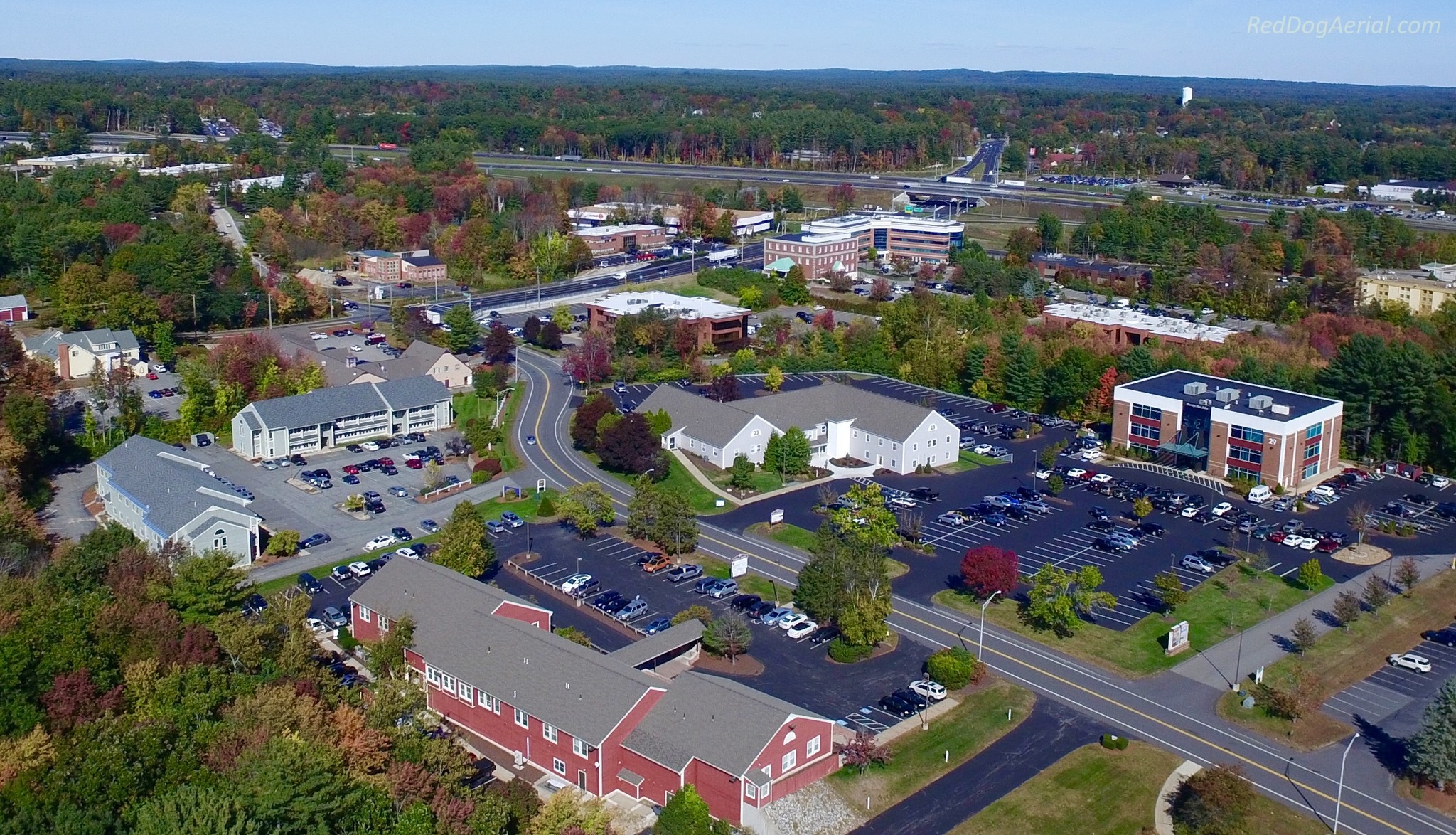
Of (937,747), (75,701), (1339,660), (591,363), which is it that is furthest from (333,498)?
(1339,660)

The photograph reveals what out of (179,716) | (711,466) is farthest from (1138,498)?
(179,716)

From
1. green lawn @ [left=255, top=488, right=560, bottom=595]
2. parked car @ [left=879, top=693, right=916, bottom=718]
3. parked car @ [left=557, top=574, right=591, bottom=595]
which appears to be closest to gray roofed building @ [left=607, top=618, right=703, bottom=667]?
parked car @ [left=557, top=574, right=591, bottom=595]

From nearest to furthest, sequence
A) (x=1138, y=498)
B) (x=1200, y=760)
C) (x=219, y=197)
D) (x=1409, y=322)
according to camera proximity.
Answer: (x=1200, y=760) < (x=1138, y=498) < (x=1409, y=322) < (x=219, y=197)

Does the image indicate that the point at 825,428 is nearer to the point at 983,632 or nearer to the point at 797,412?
the point at 797,412

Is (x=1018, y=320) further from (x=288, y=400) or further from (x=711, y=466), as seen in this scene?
(x=288, y=400)

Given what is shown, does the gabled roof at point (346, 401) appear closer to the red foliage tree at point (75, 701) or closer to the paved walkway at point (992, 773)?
the red foliage tree at point (75, 701)

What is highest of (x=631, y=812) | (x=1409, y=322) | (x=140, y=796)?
(x=1409, y=322)
